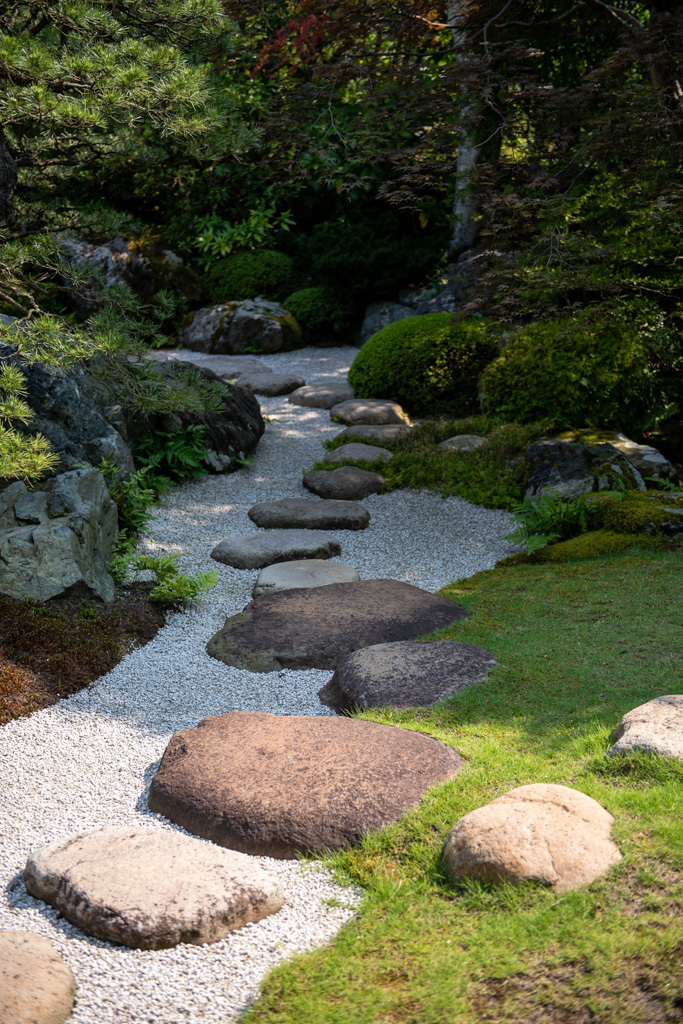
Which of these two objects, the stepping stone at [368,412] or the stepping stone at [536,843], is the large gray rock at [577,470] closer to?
the stepping stone at [368,412]

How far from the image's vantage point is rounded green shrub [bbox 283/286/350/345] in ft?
45.3

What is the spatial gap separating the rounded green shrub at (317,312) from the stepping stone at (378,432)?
15.9ft

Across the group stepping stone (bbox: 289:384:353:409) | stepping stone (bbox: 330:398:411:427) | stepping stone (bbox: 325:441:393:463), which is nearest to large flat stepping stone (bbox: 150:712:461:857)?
stepping stone (bbox: 325:441:393:463)

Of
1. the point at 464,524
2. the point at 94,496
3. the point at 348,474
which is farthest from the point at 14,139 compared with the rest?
the point at 464,524

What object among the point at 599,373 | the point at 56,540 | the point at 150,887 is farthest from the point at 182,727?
the point at 599,373

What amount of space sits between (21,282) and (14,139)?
54.5 inches

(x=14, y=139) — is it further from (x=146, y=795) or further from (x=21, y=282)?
(x=146, y=795)

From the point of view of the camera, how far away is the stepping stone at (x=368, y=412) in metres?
9.91

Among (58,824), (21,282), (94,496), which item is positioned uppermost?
(21,282)

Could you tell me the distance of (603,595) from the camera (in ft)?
16.9

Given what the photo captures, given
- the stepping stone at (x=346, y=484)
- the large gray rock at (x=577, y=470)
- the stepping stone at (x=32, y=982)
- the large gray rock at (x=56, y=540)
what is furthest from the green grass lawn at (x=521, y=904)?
the stepping stone at (x=346, y=484)

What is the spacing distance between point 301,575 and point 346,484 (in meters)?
2.23

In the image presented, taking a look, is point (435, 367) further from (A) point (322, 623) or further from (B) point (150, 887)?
(B) point (150, 887)

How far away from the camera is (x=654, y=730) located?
10.7 ft
